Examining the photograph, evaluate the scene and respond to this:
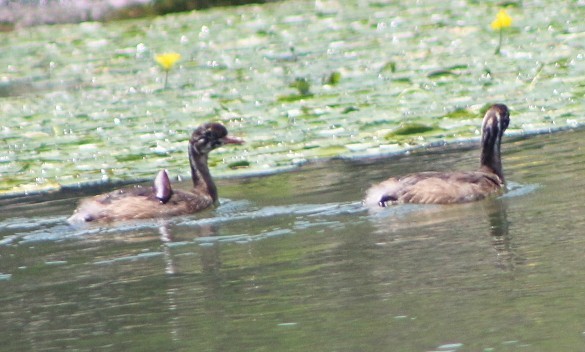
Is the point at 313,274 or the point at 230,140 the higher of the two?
the point at 230,140

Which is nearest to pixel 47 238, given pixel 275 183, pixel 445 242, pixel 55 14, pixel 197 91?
pixel 275 183

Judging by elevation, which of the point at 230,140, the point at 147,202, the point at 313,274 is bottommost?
the point at 313,274

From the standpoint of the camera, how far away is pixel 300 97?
14.9 m

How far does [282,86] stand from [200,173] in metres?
5.01

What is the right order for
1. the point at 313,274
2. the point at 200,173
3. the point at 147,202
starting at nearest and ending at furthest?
the point at 313,274, the point at 147,202, the point at 200,173

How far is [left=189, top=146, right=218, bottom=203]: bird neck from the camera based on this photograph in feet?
36.5

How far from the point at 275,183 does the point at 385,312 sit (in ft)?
15.7

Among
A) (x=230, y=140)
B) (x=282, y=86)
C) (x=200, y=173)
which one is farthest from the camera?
(x=282, y=86)

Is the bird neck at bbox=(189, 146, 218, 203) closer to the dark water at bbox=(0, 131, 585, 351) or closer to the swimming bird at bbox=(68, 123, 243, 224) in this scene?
the swimming bird at bbox=(68, 123, 243, 224)

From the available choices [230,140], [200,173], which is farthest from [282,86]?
[200,173]

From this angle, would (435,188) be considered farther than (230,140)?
No

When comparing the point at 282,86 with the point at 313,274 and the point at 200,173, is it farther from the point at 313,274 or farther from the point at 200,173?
the point at 313,274

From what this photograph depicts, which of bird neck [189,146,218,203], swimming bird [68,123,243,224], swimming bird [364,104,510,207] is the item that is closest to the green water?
bird neck [189,146,218,203]

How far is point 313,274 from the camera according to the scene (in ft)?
24.6
